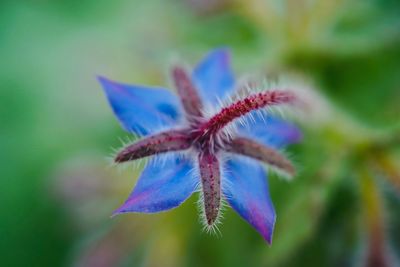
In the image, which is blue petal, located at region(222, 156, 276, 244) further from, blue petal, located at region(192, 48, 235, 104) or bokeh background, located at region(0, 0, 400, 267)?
bokeh background, located at region(0, 0, 400, 267)

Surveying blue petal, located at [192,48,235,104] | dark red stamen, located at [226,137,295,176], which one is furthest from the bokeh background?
dark red stamen, located at [226,137,295,176]

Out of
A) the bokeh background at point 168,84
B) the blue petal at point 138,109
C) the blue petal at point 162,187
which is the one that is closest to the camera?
the blue petal at point 162,187

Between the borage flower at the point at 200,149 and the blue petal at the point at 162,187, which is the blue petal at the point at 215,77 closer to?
the borage flower at the point at 200,149

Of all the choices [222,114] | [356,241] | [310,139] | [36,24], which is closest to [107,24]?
[36,24]

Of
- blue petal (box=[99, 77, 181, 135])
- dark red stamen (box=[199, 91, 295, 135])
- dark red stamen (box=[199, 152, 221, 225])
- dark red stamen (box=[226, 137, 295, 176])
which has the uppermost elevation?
blue petal (box=[99, 77, 181, 135])

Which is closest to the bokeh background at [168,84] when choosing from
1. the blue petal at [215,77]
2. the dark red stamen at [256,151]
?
the blue petal at [215,77]

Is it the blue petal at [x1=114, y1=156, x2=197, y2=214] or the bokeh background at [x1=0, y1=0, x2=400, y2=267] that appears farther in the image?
the bokeh background at [x1=0, y1=0, x2=400, y2=267]

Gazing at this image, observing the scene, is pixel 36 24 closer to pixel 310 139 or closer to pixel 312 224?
pixel 310 139
